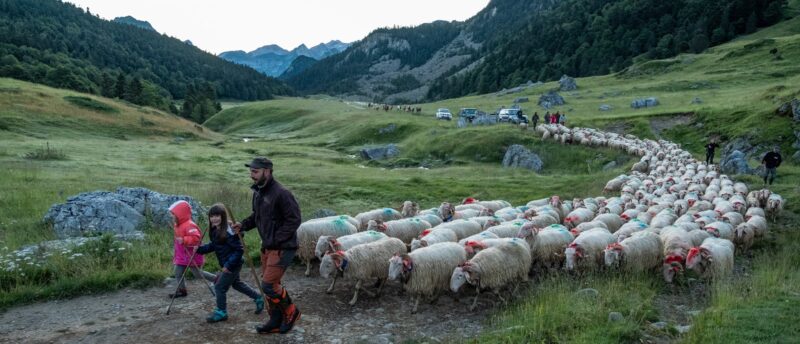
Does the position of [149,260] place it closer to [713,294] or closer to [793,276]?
[713,294]

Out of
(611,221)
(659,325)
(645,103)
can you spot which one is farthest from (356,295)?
(645,103)

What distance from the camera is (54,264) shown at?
1113 cm

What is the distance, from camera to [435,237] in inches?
516

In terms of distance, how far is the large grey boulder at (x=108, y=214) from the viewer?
14.1 m

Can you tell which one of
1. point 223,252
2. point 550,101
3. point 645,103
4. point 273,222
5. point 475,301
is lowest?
point 475,301

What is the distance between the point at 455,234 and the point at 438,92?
535 ft

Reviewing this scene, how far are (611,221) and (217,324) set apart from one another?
12.4m

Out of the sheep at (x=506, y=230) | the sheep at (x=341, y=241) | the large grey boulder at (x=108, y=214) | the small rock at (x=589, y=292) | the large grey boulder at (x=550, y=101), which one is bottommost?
the small rock at (x=589, y=292)

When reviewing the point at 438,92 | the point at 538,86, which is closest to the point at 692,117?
the point at 538,86

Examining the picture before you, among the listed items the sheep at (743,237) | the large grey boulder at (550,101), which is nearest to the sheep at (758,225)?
the sheep at (743,237)

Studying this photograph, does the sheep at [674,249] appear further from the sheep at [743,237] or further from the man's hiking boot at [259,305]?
the man's hiking boot at [259,305]

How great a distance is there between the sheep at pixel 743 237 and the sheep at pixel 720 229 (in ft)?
0.59

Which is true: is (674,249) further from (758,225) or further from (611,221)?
(758,225)

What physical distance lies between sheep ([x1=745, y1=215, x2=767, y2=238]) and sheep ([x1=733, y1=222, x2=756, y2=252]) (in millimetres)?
508
